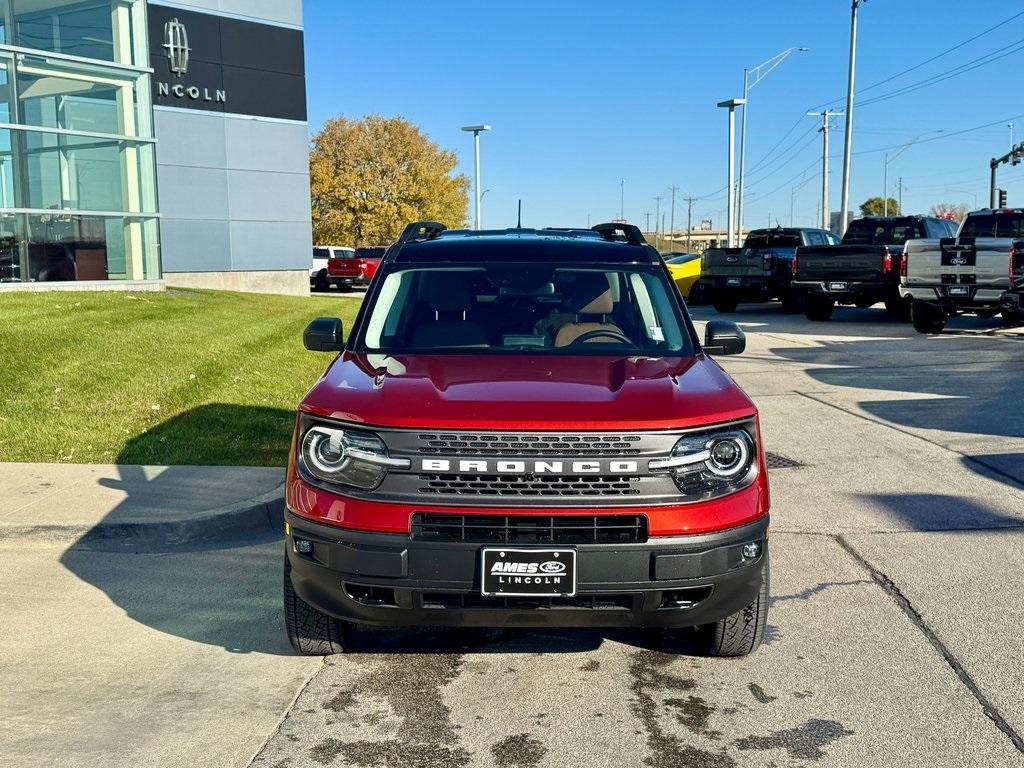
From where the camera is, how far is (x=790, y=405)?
11414 mm

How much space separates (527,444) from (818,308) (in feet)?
64.6

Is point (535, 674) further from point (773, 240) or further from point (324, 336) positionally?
point (773, 240)

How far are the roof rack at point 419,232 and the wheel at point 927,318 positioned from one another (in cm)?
1466

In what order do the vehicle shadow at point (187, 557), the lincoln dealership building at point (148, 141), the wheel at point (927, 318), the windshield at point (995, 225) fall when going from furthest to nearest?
the lincoln dealership building at point (148, 141)
the windshield at point (995, 225)
the wheel at point (927, 318)
the vehicle shadow at point (187, 557)

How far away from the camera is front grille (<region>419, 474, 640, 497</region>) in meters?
3.71

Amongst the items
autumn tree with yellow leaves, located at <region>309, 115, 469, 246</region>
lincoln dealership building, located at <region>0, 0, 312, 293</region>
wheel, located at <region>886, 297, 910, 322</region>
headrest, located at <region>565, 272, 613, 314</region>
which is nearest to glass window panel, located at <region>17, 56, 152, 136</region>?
lincoln dealership building, located at <region>0, 0, 312, 293</region>

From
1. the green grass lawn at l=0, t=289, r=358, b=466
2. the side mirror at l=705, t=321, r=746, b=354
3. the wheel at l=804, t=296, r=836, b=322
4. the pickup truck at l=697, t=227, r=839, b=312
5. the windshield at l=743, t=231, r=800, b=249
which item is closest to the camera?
the side mirror at l=705, t=321, r=746, b=354

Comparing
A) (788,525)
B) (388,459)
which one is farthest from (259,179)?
(388,459)

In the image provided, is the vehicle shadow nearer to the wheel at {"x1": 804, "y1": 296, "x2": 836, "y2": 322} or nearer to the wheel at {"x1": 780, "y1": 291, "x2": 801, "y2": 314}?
the wheel at {"x1": 804, "y1": 296, "x2": 836, "y2": 322}

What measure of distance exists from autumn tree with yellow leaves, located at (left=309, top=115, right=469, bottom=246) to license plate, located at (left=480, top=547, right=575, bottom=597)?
53744mm

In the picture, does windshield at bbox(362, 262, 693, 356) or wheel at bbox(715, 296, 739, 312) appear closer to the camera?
windshield at bbox(362, 262, 693, 356)

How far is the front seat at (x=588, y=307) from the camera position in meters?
5.12

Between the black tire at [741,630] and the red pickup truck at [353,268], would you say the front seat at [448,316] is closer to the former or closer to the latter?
the black tire at [741,630]

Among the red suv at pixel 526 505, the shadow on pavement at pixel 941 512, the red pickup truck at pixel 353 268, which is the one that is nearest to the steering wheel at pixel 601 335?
the red suv at pixel 526 505
